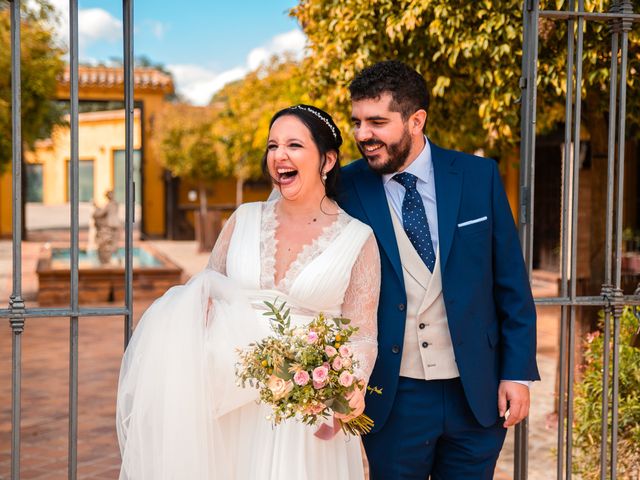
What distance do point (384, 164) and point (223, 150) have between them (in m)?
21.4

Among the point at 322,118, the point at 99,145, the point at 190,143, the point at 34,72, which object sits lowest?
the point at 322,118

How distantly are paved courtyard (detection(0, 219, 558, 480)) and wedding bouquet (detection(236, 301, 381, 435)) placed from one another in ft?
10.3

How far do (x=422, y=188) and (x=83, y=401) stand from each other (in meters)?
4.95

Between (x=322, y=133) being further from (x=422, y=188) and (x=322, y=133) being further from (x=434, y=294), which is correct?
(x=434, y=294)

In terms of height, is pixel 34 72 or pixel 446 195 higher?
pixel 34 72

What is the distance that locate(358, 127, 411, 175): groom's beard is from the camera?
2536 mm

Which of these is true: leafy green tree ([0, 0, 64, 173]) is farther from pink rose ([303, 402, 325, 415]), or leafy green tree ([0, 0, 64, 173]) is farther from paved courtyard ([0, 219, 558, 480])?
pink rose ([303, 402, 325, 415])

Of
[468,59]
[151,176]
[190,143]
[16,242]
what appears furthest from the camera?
[151,176]

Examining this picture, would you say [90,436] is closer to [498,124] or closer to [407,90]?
[498,124]

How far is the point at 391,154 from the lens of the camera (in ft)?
8.35

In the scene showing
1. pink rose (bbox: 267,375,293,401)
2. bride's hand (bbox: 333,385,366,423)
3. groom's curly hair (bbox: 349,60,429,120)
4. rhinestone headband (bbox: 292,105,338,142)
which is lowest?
bride's hand (bbox: 333,385,366,423)

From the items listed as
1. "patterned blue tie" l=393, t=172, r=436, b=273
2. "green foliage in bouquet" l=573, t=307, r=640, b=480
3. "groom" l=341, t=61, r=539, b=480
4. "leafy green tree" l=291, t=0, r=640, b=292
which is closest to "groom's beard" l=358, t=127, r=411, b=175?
"groom" l=341, t=61, r=539, b=480

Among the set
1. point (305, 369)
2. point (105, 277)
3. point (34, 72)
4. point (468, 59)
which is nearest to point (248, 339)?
point (305, 369)

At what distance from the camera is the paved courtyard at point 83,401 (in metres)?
5.21
